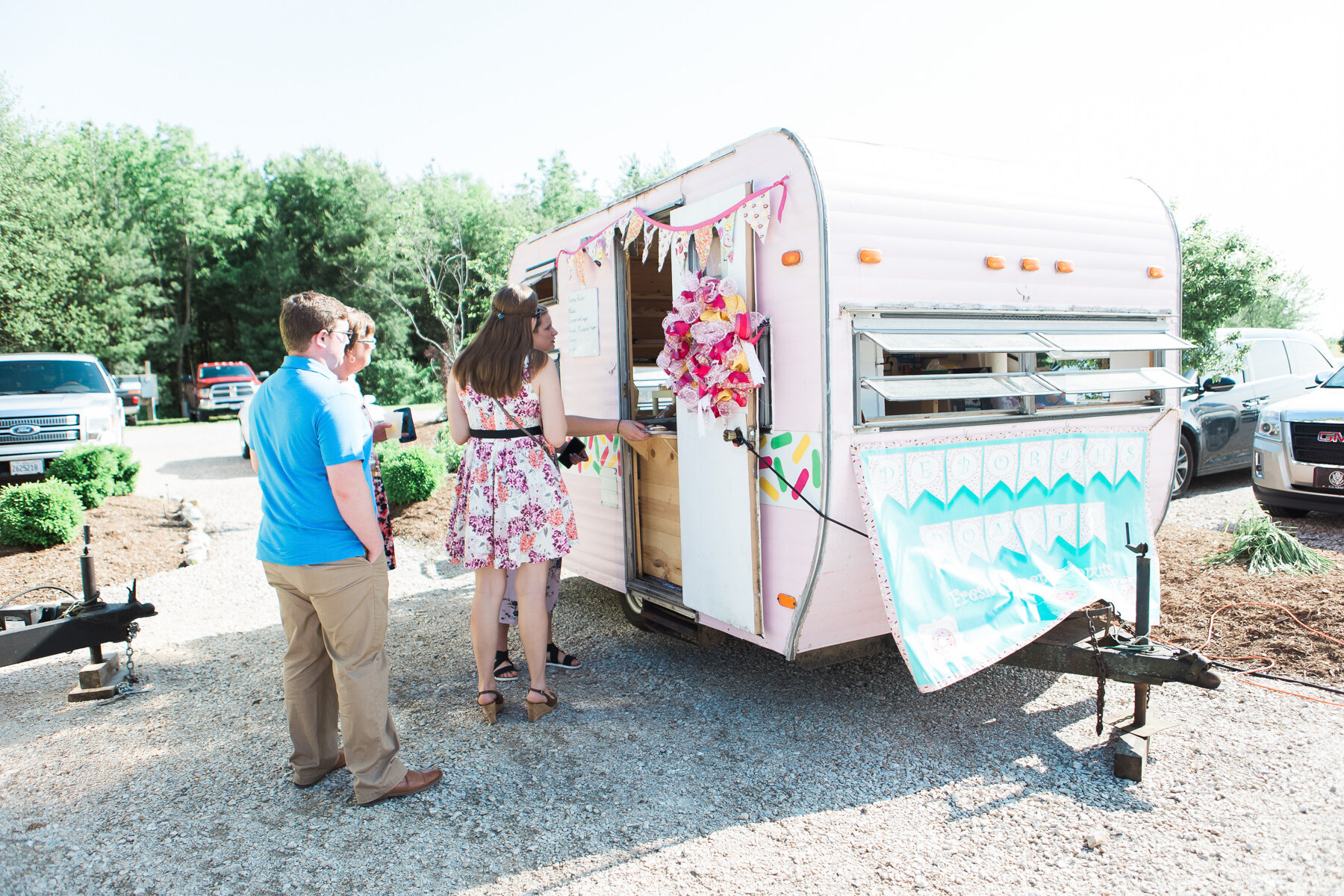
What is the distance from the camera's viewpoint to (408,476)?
28.1 ft

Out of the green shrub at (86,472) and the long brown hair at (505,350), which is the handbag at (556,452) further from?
the green shrub at (86,472)

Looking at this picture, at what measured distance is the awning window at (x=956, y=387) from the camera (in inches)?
121

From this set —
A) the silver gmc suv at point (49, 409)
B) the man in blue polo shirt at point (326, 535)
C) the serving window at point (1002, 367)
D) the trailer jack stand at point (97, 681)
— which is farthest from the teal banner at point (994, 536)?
the silver gmc suv at point (49, 409)

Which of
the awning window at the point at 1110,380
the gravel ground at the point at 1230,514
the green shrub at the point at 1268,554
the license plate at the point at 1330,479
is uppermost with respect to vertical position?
the awning window at the point at 1110,380

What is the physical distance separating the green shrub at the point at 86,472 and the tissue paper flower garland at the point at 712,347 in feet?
23.2

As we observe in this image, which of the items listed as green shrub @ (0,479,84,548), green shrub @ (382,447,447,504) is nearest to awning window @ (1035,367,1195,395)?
green shrub @ (382,447,447,504)

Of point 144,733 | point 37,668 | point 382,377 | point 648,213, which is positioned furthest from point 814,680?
point 382,377

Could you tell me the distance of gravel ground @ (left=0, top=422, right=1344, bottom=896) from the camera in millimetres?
2572

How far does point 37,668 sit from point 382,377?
2244cm

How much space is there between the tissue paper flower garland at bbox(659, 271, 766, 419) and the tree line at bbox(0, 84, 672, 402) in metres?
18.9

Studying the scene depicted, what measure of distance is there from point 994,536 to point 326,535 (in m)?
2.62

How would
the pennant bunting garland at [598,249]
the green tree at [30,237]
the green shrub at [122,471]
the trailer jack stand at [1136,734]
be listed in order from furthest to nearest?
the green tree at [30,237] < the green shrub at [122,471] < the pennant bunting garland at [598,249] < the trailer jack stand at [1136,734]

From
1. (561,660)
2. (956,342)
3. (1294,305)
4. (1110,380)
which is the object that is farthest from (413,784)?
(1294,305)

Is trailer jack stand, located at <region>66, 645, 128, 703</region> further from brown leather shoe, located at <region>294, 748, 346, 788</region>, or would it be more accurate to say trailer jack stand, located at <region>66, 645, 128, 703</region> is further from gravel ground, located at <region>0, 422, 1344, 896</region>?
brown leather shoe, located at <region>294, 748, 346, 788</region>
